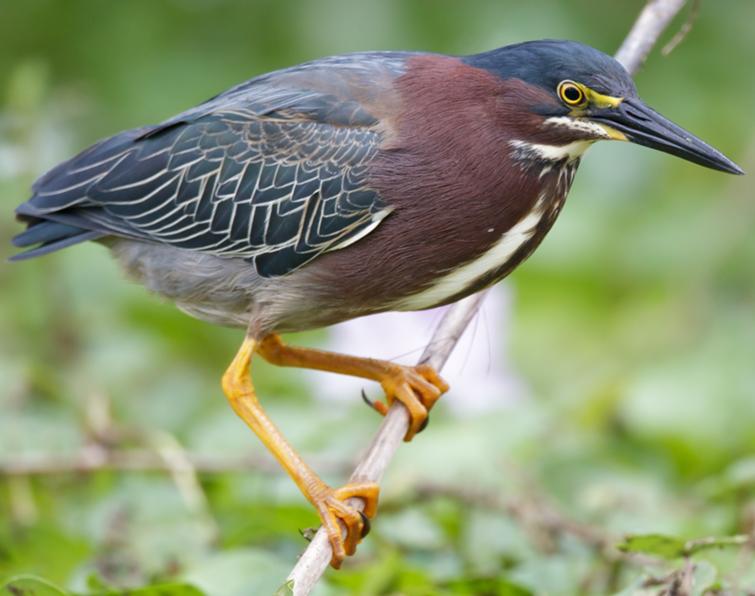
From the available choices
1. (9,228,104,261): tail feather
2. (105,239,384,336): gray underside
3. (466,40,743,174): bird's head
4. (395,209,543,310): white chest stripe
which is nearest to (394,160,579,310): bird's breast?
(395,209,543,310): white chest stripe

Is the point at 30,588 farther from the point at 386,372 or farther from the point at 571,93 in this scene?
the point at 571,93

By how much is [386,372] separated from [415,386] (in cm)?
10

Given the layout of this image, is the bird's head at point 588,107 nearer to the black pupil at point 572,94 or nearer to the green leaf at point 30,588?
the black pupil at point 572,94

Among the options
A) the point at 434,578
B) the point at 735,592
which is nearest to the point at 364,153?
the point at 434,578

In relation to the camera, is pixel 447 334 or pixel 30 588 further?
pixel 447 334

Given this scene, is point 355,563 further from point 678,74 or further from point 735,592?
point 678,74

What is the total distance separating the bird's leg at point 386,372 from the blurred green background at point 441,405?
8.7 inches

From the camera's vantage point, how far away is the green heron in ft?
10.7

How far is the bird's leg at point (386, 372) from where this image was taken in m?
3.69

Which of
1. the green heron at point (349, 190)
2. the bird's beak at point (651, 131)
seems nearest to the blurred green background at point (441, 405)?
the green heron at point (349, 190)

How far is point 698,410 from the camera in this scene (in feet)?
13.7

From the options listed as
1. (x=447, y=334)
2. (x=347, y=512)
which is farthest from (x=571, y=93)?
(x=347, y=512)

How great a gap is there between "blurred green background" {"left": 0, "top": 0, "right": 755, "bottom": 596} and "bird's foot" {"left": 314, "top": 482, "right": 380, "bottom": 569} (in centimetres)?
8

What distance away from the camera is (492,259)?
3348 millimetres
